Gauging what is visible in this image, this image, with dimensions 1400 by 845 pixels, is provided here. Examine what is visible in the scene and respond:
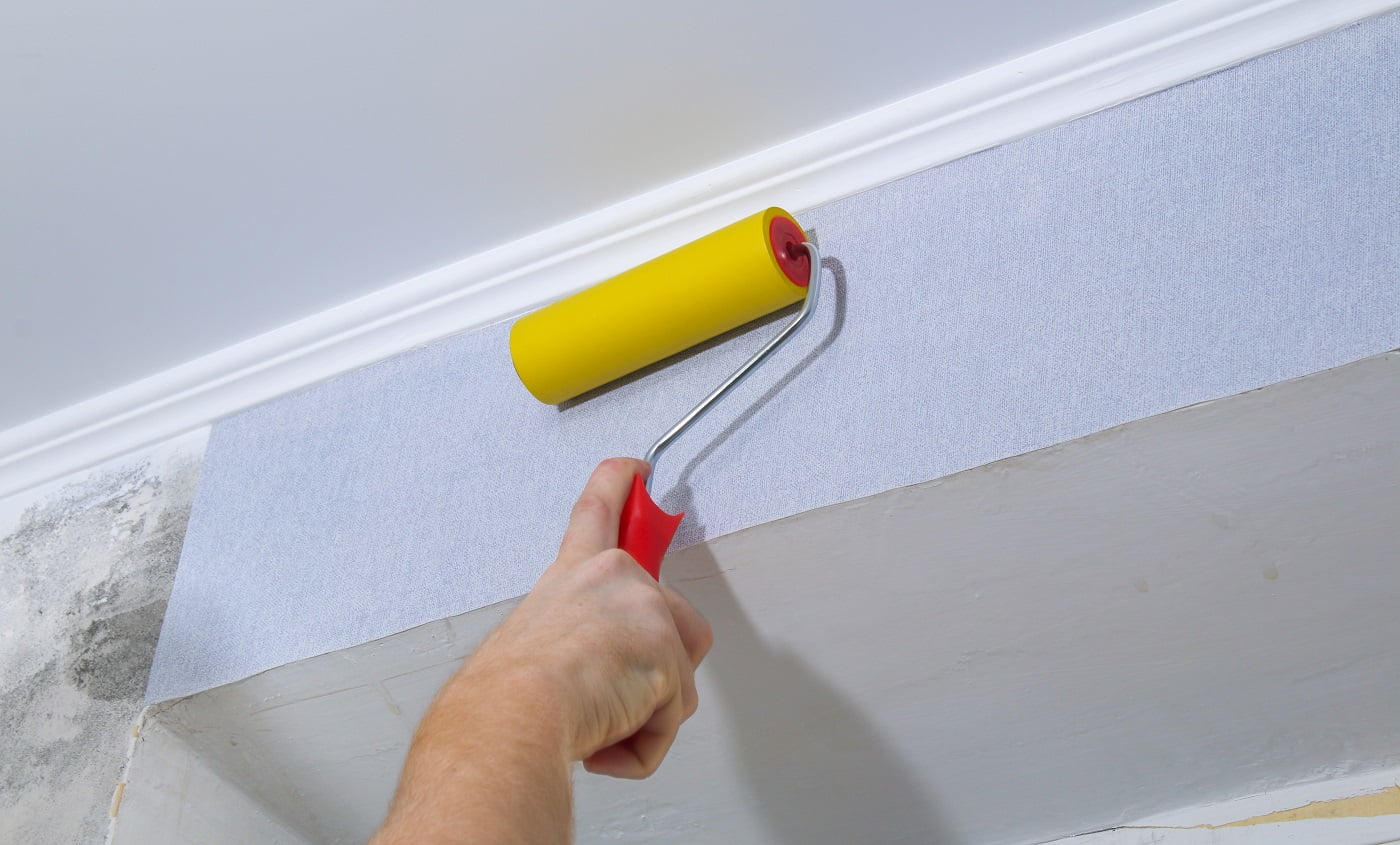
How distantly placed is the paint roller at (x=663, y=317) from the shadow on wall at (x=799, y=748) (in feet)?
0.27

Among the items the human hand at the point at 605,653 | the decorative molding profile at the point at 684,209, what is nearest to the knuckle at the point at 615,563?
the human hand at the point at 605,653

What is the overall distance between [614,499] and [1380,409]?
540mm

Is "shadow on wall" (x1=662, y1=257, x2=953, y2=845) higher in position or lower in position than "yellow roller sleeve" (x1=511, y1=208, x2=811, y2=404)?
lower

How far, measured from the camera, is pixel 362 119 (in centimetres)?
93

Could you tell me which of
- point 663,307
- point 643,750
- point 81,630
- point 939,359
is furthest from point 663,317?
point 81,630

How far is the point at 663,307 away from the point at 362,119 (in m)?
0.32

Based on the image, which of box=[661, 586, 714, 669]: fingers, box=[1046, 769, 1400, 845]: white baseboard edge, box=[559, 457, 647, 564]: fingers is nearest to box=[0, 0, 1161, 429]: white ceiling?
box=[559, 457, 647, 564]: fingers

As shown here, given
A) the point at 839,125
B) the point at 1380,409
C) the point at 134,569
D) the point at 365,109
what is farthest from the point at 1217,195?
the point at 134,569

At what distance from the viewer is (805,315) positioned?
85 cm

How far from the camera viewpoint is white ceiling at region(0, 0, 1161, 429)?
86 cm

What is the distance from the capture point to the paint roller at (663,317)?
0.84 metres

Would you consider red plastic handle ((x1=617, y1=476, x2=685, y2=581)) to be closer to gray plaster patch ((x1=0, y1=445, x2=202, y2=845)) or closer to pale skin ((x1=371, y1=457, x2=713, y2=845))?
Result: pale skin ((x1=371, y1=457, x2=713, y2=845))

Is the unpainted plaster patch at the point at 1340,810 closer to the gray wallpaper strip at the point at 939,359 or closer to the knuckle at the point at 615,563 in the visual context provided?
the gray wallpaper strip at the point at 939,359

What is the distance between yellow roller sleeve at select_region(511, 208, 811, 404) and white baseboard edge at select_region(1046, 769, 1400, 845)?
615 mm
